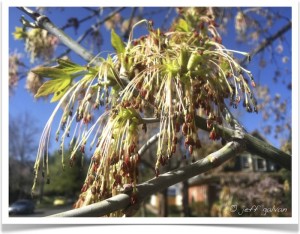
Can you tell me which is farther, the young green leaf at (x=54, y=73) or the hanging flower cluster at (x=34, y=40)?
the hanging flower cluster at (x=34, y=40)

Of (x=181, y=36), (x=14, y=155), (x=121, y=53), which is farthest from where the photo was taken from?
(x=14, y=155)

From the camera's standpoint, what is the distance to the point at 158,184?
786 millimetres

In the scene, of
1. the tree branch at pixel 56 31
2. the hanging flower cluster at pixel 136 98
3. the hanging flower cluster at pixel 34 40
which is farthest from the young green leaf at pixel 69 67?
the hanging flower cluster at pixel 34 40

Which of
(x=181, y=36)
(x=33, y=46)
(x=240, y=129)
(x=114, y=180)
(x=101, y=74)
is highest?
(x=33, y=46)

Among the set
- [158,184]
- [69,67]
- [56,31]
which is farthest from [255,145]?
[56,31]

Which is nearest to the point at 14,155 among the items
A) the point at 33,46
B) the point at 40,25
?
the point at 33,46

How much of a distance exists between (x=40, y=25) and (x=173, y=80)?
468 mm

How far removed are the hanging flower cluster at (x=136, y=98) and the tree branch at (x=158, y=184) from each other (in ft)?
0.07

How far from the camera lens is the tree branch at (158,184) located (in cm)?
70

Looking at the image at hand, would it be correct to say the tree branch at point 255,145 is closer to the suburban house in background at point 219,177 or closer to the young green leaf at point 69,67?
the young green leaf at point 69,67

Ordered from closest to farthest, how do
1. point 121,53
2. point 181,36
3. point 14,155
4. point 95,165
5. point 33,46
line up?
point 95,165, point 121,53, point 181,36, point 33,46, point 14,155

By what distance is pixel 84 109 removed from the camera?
879 mm

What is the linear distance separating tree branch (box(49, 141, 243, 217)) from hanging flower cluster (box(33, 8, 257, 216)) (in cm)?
2

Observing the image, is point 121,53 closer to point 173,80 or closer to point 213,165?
point 173,80
